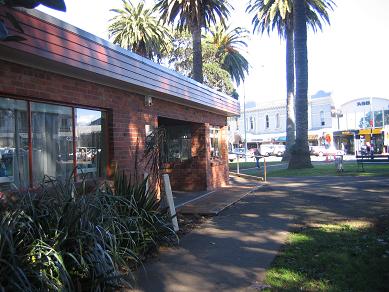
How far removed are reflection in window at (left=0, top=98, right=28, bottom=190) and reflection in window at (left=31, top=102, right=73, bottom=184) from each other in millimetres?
203

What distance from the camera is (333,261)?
19.3 ft

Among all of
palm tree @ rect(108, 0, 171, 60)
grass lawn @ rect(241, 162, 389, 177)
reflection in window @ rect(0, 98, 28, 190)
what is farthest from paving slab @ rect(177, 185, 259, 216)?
palm tree @ rect(108, 0, 171, 60)

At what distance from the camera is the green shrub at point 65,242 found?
3.88 m

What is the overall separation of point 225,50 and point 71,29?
35.3 metres

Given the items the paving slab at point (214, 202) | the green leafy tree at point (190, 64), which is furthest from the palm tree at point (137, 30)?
the paving slab at point (214, 202)

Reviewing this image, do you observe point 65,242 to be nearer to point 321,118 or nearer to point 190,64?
point 190,64

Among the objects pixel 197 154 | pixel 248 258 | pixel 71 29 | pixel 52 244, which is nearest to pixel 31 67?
pixel 71 29

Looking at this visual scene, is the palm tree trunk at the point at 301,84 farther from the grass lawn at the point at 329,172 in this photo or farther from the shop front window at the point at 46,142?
the shop front window at the point at 46,142

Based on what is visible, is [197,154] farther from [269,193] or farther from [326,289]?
[326,289]

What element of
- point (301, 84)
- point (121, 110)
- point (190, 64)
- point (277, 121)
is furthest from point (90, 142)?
point (277, 121)

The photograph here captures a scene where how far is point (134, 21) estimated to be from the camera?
1169 inches

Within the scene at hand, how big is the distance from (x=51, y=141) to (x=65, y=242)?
9.86 feet

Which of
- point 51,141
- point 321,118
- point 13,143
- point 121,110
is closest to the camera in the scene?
point 13,143

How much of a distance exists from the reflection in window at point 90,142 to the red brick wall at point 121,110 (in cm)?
19
